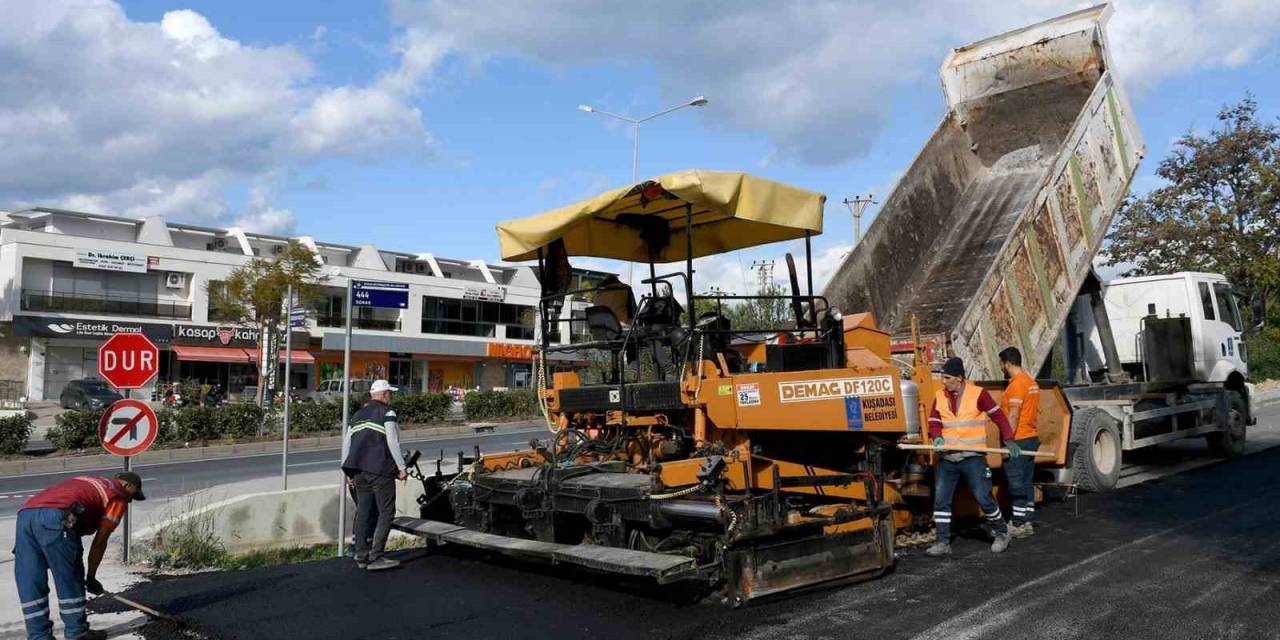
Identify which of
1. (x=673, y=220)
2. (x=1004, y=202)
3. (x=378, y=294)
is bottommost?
(x=378, y=294)

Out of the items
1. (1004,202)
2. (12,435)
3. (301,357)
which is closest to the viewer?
(1004,202)

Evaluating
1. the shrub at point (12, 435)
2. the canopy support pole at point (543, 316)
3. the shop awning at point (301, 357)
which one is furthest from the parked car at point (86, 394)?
the canopy support pole at point (543, 316)

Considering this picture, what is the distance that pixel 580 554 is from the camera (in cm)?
543

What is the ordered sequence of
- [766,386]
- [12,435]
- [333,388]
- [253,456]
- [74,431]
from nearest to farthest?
1. [766,386]
2. [12,435]
3. [74,431]
4. [253,456]
5. [333,388]

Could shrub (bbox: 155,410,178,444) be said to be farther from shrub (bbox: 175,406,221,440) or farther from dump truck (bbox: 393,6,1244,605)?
dump truck (bbox: 393,6,1244,605)

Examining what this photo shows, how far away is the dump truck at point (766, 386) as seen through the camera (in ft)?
18.2

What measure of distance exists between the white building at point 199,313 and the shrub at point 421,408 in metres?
8.42

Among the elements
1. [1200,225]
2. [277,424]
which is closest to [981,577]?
[277,424]

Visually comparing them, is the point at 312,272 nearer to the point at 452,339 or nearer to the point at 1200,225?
the point at 452,339

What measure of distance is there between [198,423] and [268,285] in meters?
9.45

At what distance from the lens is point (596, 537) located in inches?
228

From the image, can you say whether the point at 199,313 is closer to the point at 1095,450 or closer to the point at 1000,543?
the point at 1095,450

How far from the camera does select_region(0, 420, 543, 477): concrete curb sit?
57.9 ft

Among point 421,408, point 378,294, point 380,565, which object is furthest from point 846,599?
point 421,408
